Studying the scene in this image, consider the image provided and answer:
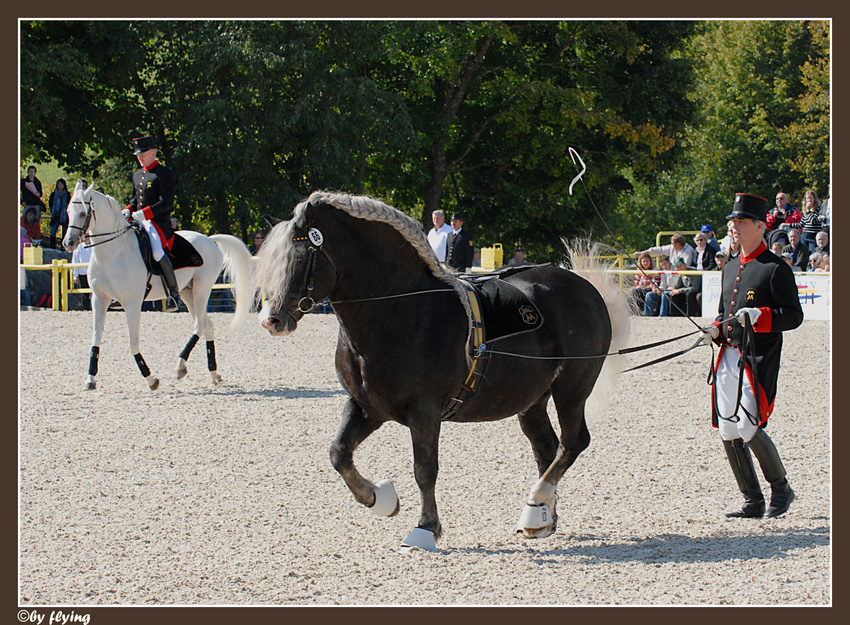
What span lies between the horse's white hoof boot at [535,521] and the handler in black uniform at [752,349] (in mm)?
1250

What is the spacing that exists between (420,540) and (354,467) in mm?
534

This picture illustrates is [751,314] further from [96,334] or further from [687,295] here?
[687,295]

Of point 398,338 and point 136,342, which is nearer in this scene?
point 398,338

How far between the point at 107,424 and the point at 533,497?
4592 mm

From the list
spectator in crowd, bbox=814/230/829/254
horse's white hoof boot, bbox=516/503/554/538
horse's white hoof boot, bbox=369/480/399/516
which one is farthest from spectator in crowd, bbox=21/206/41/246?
horse's white hoof boot, bbox=516/503/554/538

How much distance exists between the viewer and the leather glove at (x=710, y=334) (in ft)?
17.9

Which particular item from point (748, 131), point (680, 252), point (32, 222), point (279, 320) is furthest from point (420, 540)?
point (748, 131)

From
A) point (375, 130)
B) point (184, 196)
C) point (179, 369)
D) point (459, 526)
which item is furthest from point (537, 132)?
point (459, 526)

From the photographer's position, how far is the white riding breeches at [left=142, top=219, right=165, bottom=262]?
10633 mm

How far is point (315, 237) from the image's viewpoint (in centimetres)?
473

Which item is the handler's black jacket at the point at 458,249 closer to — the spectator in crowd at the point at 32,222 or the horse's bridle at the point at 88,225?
the horse's bridle at the point at 88,225

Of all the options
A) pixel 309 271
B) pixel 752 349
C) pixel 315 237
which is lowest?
A: pixel 752 349

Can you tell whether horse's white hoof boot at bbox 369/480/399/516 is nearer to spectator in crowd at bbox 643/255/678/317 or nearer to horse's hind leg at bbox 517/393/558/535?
horse's hind leg at bbox 517/393/558/535

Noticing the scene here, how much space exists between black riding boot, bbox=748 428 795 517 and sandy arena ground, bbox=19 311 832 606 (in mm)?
86
